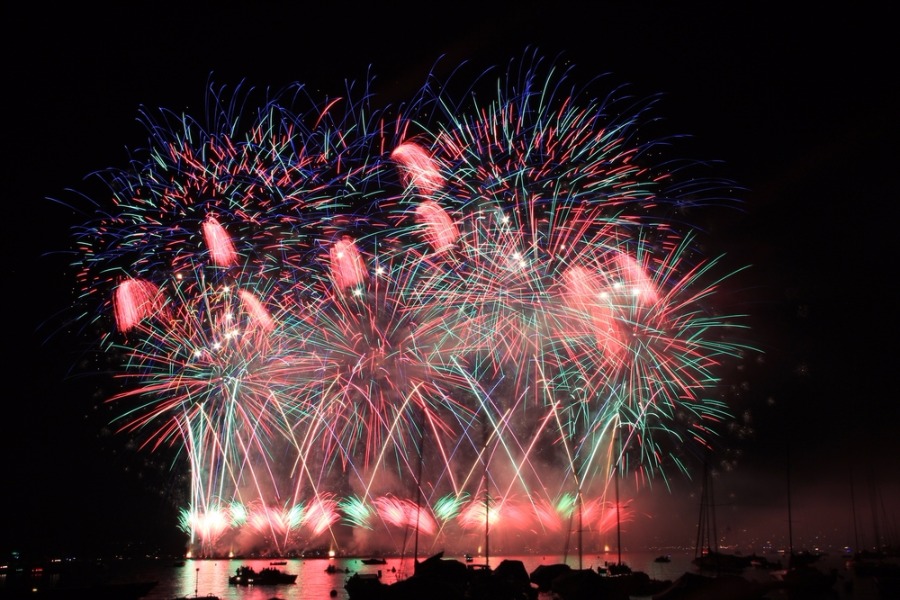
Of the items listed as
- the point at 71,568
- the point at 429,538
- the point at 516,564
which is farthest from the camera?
the point at 429,538

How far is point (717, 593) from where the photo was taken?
1403 inches

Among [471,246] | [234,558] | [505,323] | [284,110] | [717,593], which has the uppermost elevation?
[284,110]

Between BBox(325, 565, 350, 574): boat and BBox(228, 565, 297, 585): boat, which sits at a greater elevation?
BBox(228, 565, 297, 585): boat

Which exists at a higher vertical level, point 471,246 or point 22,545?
point 471,246

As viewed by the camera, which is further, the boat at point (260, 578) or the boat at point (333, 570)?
the boat at point (333, 570)

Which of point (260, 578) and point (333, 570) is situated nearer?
point (260, 578)

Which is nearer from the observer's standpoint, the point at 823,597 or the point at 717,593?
the point at 717,593

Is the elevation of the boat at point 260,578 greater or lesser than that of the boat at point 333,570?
greater

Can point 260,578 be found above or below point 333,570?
above

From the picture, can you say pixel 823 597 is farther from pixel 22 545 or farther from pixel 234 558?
pixel 22 545

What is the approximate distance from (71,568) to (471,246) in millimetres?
→ 83896

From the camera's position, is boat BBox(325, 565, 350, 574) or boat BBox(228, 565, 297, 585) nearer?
boat BBox(228, 565, 297, 585)

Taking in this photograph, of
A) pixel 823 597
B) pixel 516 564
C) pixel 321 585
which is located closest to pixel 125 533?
pixel 321 585

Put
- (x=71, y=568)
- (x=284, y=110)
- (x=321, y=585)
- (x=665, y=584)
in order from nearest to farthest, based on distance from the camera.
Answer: (x=284, y=110)
(x=665, y=584)
(x=321, y=585)
(x=71, y=568)
